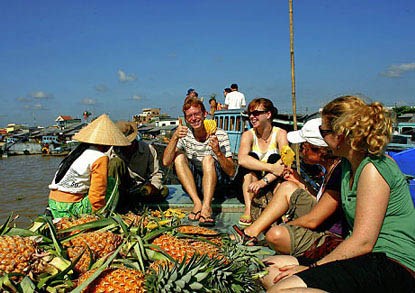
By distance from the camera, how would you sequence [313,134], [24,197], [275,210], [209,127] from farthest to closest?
[24,197]
[209,127]
[275,210]
[313,134]

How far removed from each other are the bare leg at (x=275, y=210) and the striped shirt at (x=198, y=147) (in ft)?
4.36

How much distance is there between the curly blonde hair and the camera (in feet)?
6.39

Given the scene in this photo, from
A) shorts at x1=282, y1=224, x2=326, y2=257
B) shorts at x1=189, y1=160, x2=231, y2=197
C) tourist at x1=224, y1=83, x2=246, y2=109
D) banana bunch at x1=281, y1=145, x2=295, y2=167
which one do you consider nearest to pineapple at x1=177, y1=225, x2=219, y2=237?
shorts at x1=282, y1=224, x2=326, y2=257

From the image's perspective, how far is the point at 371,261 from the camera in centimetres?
191

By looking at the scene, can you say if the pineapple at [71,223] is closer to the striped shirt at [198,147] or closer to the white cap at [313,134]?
the white cap at [313,134]

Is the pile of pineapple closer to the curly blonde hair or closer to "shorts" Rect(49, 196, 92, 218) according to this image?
the curly blonde hair

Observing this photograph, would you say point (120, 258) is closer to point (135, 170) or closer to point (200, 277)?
point (200, 277)

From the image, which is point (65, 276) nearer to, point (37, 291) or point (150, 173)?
point (37, 291)

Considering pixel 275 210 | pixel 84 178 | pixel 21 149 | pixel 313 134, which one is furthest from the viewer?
pixel 21 149

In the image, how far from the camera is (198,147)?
4391mm

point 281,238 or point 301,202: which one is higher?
point 301,202

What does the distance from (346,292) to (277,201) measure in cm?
132

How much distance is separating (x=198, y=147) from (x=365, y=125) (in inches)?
104

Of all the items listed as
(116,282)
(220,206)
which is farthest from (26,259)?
(220,206)
